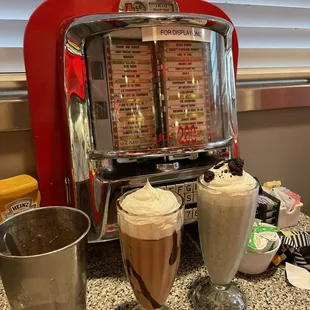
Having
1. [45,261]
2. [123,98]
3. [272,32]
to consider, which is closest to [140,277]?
[45,261]

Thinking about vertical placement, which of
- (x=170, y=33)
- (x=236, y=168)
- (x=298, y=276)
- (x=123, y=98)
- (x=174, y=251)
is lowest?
(x=298, y=276)

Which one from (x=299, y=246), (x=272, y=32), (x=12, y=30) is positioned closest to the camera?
(x=299, y=246)

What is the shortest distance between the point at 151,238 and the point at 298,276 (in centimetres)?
35

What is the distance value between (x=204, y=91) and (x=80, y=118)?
0.25 meters

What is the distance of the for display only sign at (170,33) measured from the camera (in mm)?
583

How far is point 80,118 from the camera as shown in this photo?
589 mm

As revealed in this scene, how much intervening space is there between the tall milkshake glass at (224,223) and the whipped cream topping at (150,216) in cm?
7

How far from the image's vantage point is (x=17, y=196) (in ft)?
2.15

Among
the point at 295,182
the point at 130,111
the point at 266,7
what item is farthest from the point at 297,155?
the point at 130,111

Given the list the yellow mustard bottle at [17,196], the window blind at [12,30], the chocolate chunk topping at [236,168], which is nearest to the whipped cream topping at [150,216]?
the chocolate chunk topping at [236,168]

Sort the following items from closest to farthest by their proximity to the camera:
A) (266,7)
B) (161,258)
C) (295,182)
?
1. (161,258)
2. (266,7)
3. (295,182)

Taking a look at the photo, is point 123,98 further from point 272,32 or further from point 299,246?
point 272,32

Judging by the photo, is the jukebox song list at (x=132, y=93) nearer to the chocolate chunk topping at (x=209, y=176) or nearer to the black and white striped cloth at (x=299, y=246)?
the chocolate chunk topping at (x=209, y=176)

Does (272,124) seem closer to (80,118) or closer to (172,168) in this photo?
(172,168)
